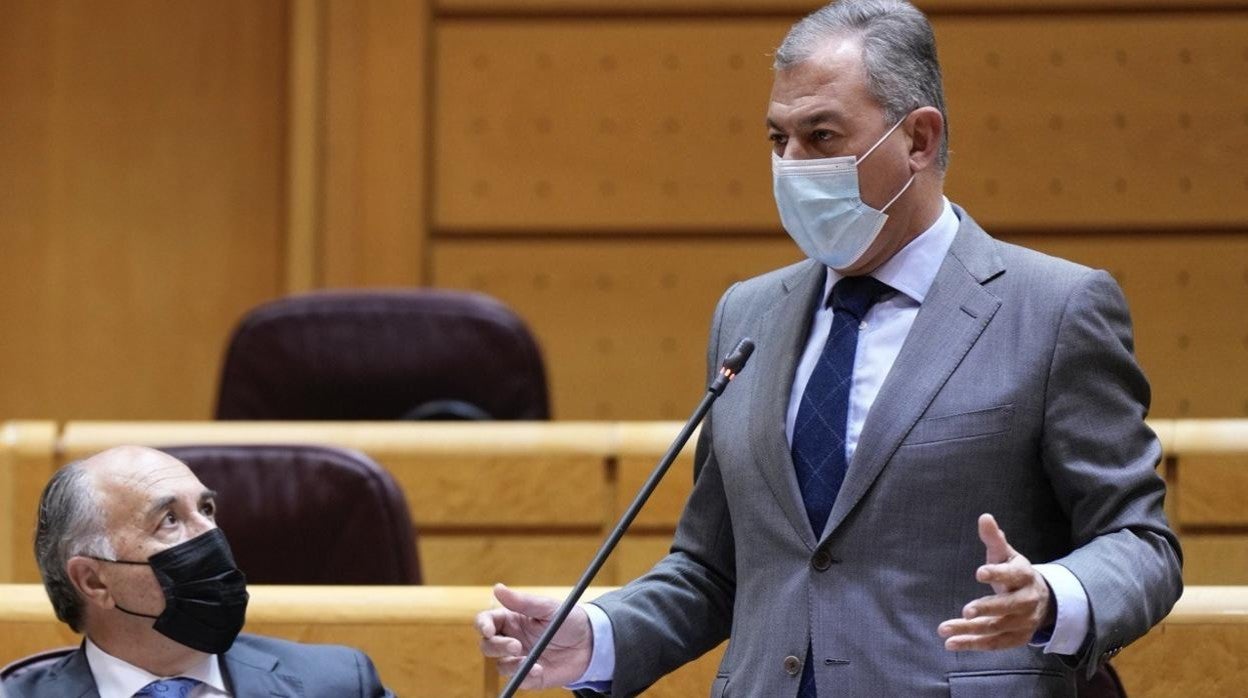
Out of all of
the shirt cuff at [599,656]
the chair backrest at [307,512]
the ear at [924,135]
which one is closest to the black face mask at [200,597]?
the chair backrest at [307,512]

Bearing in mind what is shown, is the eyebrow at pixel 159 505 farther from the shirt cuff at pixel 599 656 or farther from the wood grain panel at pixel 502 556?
the wood grain panel at pixel 502 556

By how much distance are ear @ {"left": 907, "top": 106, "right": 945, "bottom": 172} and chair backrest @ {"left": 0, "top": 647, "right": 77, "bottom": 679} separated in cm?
101

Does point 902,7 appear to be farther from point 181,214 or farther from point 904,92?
point 181,214

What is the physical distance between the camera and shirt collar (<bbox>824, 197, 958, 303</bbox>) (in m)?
1.42

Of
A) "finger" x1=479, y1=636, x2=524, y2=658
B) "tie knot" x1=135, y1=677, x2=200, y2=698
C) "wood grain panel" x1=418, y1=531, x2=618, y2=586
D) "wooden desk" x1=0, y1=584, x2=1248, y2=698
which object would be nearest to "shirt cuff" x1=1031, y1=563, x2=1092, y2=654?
"finger" x1=479, y1=636, x2=524, y2=658

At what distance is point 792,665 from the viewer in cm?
134

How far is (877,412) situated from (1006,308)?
131mm

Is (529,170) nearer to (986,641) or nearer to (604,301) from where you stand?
(604,301)

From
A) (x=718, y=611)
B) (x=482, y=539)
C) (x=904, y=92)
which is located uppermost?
(x=904, y=92)

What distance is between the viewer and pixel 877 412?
1.34m

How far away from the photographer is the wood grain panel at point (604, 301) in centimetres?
391

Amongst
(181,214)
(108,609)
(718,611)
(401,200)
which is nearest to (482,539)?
(108,609)

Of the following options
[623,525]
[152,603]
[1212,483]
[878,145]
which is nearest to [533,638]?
[623,525]

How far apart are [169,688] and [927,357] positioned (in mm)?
877
